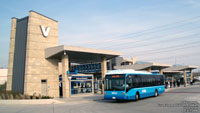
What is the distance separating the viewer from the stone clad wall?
25.6m

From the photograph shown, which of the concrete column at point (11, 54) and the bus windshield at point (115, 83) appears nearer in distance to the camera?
the bus windshield at point (115, 83)

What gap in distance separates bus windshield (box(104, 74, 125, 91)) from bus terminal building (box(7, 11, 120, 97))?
7155 mm

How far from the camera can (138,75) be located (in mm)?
21984

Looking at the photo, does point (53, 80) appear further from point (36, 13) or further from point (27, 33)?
point (36, 13)

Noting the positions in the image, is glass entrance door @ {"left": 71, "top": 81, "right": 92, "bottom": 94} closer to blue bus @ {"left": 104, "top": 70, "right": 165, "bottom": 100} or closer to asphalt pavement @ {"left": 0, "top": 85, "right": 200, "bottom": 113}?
blue bus @ {"left": 104, "top": 70, "right": 165, "bottom": 100}

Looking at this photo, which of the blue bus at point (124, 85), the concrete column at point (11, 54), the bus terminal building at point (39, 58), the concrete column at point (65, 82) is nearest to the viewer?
the blue bus at point (124, 85)

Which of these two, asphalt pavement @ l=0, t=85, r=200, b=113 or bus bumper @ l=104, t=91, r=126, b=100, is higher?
bus bumper @ l=104, t=91, r=126, b=100

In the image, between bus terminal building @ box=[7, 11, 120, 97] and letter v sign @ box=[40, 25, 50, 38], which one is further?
letter v sign @ box=[40, 25, 50, 38]

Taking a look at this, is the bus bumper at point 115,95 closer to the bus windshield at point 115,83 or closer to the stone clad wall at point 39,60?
the bus windshield at point 115,83

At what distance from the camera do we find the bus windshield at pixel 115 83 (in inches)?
770

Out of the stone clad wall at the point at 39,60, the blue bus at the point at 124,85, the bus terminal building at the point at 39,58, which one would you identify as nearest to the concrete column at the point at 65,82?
the bus terminal building at the point at 39,58

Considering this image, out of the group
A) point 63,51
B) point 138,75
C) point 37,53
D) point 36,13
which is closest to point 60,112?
point 138,75

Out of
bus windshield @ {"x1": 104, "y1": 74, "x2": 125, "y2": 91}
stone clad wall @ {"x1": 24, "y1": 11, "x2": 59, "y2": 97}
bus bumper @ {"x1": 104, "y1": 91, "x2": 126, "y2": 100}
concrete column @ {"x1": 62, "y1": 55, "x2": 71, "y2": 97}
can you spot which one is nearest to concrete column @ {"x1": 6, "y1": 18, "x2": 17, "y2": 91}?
stone clad wall @ {"x1": 24, "y1": 11, "x2": 59, "y2": 97}

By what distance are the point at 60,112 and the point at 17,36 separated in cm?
1771
